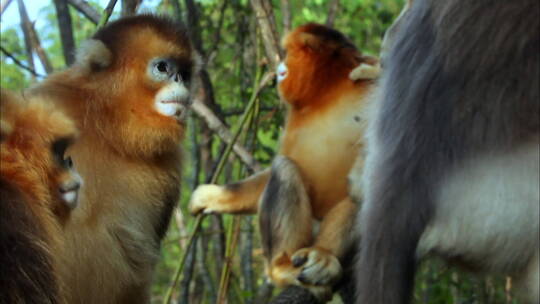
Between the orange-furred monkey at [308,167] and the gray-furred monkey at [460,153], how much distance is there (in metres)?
1.30

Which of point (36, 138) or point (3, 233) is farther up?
point (36, 138)

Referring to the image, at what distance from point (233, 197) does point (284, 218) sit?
349 millimetres

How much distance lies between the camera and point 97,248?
2709 millimetres

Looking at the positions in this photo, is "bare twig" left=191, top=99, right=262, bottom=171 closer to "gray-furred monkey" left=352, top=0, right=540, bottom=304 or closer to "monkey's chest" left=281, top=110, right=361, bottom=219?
"monkey's chest" left=281, top=110, right=361, bottom=219

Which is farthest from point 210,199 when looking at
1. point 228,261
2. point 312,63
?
point 312,63

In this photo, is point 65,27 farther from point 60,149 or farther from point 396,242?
point 396,242

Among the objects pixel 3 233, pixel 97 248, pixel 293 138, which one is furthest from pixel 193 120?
pixel 3 233

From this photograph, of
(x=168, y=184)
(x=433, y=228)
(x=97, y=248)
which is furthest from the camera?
(x=168, y=184)

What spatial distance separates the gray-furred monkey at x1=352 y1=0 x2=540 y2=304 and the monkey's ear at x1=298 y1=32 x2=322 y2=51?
1.46 m

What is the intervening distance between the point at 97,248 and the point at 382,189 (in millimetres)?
969

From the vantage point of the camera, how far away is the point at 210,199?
3.92 metres

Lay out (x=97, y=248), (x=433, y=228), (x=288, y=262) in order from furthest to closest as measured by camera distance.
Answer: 1. (x=288, y=262)
2. (x=97, y=248)
3. (x=433, y=228)

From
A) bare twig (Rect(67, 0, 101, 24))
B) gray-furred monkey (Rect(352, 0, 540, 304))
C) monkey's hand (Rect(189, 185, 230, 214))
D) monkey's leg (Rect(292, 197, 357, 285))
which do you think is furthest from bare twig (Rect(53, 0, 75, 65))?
gray-furred monkey (Rect(352, 0, 540, 304))

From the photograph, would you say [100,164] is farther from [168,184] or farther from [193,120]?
[193,120]
